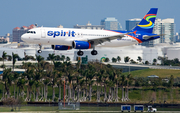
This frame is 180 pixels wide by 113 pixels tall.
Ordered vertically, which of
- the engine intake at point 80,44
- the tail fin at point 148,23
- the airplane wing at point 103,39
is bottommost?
the engine intake at point 80,44

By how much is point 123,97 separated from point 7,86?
121 feet

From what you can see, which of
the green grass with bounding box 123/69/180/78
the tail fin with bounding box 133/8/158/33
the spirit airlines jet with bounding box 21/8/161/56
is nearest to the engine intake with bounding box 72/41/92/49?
the spirit airlines jet with bounding box 21/8/161/56

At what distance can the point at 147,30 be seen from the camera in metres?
88.9

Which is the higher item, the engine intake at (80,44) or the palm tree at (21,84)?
the engine intake at (80,44)

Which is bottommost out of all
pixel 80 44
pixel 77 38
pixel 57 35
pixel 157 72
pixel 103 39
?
pixel 157 72

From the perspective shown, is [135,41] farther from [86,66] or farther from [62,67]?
[86,66]

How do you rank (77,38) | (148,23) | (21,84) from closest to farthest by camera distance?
1. (77,38)
2. (148,23)
3. (21,84)

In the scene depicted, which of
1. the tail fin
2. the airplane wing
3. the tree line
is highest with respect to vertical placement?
the tail fin

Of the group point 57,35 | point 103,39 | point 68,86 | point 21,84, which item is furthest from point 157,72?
point 57,35

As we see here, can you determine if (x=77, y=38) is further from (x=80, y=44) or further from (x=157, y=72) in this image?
(x=157, y=72)

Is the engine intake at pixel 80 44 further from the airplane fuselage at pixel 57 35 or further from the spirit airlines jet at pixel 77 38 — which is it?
the airplane fuselage at pixel 57 35

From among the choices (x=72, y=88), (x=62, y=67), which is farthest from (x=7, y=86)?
(x=62, y=67)

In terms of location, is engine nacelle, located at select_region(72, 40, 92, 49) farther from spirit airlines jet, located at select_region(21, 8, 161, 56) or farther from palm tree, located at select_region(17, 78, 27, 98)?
palm tree, located at select_region(17, 78, 27, 98)

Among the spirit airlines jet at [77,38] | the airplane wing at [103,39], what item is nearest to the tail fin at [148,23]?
the spirit airlines jet at [77,38]
